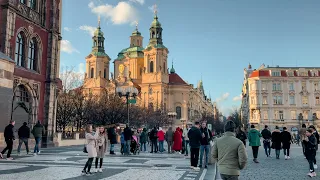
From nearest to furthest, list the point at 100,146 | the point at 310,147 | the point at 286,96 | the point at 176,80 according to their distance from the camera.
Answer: the point at 310,147 → the point at 100,146 → the point at 286,96 → the point at 176,80

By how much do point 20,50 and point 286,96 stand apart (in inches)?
2503

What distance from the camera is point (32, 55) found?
25.8 meters

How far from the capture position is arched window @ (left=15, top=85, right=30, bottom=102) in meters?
23.7

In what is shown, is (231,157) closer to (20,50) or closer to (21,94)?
(21,94)

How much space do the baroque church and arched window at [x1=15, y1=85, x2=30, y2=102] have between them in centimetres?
5277

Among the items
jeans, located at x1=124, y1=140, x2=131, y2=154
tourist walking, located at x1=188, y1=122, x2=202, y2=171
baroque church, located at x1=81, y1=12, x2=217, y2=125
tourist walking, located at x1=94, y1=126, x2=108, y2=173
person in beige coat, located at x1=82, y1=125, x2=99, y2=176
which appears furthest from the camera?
baroque church, located at x1=81, y1=12, x2=217, y2=125

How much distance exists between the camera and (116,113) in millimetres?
41594

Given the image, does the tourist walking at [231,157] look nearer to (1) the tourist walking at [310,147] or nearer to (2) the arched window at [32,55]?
(1) the tourist walking at [310,147]

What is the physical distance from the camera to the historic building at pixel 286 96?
7181cm

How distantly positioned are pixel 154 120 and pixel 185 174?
49.5 metres

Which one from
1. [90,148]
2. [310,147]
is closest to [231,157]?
[90,148]

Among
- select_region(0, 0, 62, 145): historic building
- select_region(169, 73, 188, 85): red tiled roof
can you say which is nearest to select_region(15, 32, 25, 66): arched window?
select_region(0, 0, 62, 145): historic building

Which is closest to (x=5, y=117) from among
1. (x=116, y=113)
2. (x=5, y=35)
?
(x=5, y=35)

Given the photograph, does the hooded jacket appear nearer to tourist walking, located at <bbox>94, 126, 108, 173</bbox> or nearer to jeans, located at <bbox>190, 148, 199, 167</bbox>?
jeans, located at <bbox>190, 148, 199, 167</bbox>
